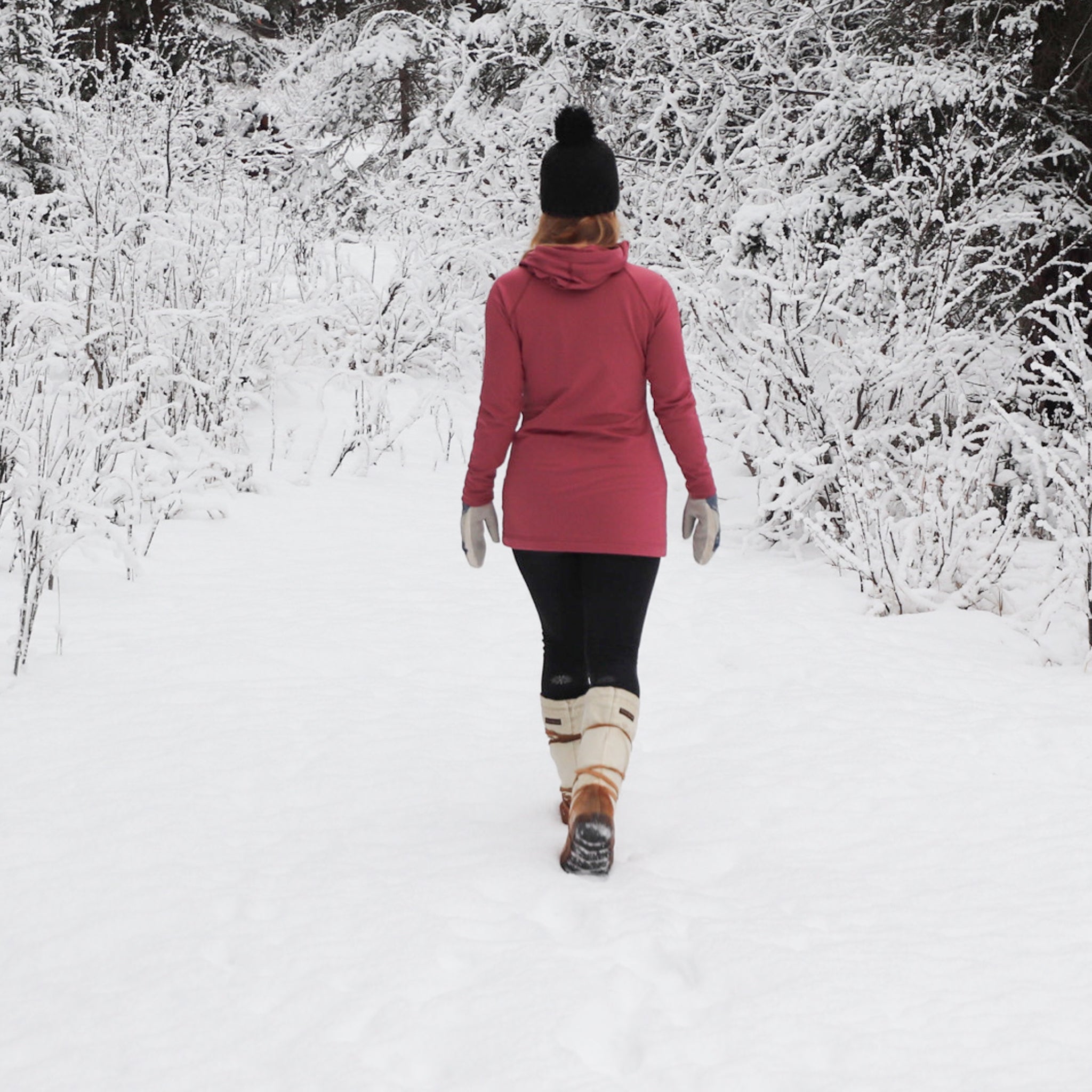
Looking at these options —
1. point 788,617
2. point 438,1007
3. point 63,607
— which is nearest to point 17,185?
point 63,607

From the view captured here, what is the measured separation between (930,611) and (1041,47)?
3272 millimetres

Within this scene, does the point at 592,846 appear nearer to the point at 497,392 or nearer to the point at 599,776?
the point at 599,776

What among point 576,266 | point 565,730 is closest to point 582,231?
point 576,266

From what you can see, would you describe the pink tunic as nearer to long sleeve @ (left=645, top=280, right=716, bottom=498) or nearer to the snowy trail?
long sleeve @ (left=645, top=280, right=716, bottom=498)

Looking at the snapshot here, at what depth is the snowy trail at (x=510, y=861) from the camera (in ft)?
5.71

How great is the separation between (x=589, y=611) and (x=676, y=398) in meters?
0.48

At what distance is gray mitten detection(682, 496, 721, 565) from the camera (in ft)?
7.76

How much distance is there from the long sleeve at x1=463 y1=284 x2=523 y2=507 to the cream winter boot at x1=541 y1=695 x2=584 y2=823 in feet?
1.74

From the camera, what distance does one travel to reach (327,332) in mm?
8688

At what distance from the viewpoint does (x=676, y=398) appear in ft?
7.64

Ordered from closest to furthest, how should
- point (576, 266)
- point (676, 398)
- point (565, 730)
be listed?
1. point (576, 266)
2. point (676, 398)
3. point (565, 730)

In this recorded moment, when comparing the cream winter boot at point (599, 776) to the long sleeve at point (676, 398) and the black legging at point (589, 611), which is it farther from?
the long sleeve at point (676, 398)

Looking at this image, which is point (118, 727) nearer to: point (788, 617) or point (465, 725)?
point (465, 725)

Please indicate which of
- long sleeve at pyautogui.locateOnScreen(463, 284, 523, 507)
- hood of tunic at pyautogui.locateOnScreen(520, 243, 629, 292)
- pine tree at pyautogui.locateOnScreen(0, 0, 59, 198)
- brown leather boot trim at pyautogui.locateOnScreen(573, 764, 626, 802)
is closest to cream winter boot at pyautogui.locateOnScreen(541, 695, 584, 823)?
brown leather boot trim at pyautogui.locateOnScreen(573, 764, 626, 802)
